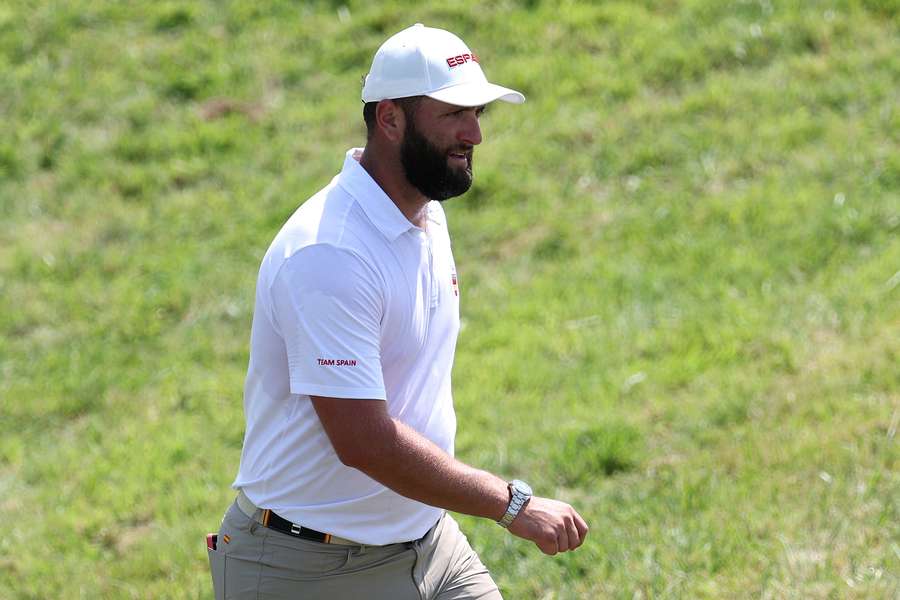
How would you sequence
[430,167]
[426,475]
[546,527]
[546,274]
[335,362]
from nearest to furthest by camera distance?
[335,362]
[426,475]
[546,527]
[430,167]
[546,274]

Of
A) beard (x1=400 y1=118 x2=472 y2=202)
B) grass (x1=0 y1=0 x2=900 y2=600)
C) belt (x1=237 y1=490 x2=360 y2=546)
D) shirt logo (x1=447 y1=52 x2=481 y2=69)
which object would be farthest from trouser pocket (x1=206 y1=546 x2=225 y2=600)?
grass (x1=0 y1=0 x2=900 y2=600)

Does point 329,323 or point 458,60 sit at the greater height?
point 458,60

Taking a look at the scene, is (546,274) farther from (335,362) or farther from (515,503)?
Answer: (335,362)

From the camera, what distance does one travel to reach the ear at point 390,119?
336 centimetres

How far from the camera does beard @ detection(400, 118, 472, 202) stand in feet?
11.0

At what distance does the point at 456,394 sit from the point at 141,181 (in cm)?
366

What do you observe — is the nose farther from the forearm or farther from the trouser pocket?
the trouser pocket

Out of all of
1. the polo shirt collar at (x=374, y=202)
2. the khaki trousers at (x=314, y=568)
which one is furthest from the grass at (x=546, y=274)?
the polo shirt collar at (x=374, y=202)

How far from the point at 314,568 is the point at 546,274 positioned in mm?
4457

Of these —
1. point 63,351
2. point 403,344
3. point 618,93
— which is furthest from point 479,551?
point 618,93

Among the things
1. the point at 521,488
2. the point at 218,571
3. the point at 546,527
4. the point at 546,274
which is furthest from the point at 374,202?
the point at 546,274

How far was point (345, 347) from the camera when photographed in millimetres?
3064

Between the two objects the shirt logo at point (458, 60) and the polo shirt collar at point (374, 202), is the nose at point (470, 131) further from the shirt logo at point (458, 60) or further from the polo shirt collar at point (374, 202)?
the polo shirt collar at point (374, 202)

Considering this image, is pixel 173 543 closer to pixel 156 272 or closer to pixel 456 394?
pixel 456 394
